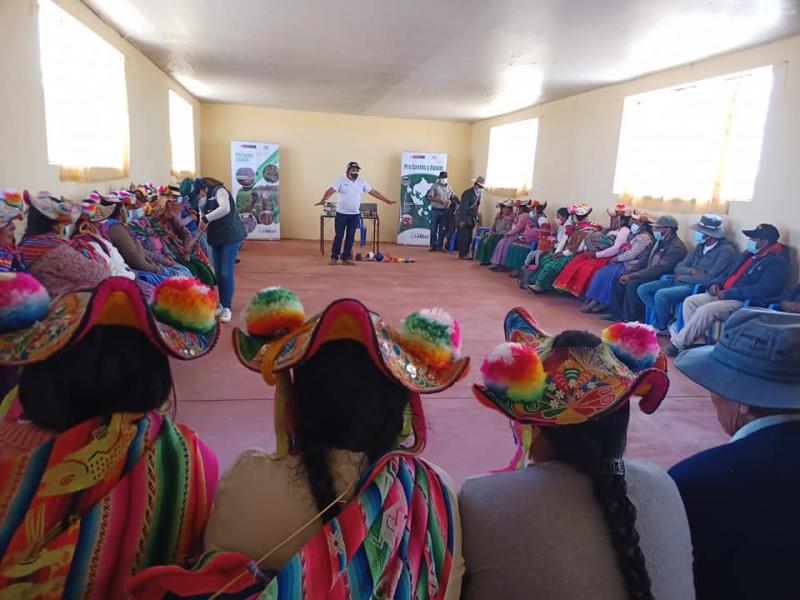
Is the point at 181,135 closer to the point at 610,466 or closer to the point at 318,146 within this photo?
the point at 318,146

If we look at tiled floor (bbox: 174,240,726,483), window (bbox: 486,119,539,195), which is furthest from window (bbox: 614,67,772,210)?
window (bbox: 486,119,539,195)

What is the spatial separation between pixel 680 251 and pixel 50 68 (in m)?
5.09

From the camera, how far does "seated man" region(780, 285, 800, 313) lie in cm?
370

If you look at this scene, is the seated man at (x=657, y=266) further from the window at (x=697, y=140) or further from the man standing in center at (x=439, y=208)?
the man standing in center at (x=439, y=208)

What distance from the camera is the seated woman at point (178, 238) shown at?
464 cm

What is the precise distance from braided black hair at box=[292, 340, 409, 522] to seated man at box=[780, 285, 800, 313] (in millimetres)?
3684

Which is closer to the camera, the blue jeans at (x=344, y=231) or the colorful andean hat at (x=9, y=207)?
the colorful andean hat at (x=9, y=207)

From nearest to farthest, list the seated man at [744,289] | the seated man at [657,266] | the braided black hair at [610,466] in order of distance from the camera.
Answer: the braided black hair at [610,466], the seated man at [744,289], the seated man at [657,266]

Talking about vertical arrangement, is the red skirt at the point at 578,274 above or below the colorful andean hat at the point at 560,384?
below

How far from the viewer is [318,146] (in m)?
10.4

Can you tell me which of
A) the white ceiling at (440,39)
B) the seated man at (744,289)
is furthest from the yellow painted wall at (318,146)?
the seated man at (744,289)

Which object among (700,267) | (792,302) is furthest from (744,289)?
(700,267)

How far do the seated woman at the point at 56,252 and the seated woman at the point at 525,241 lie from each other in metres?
5.24

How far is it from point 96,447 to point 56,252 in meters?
2.05
